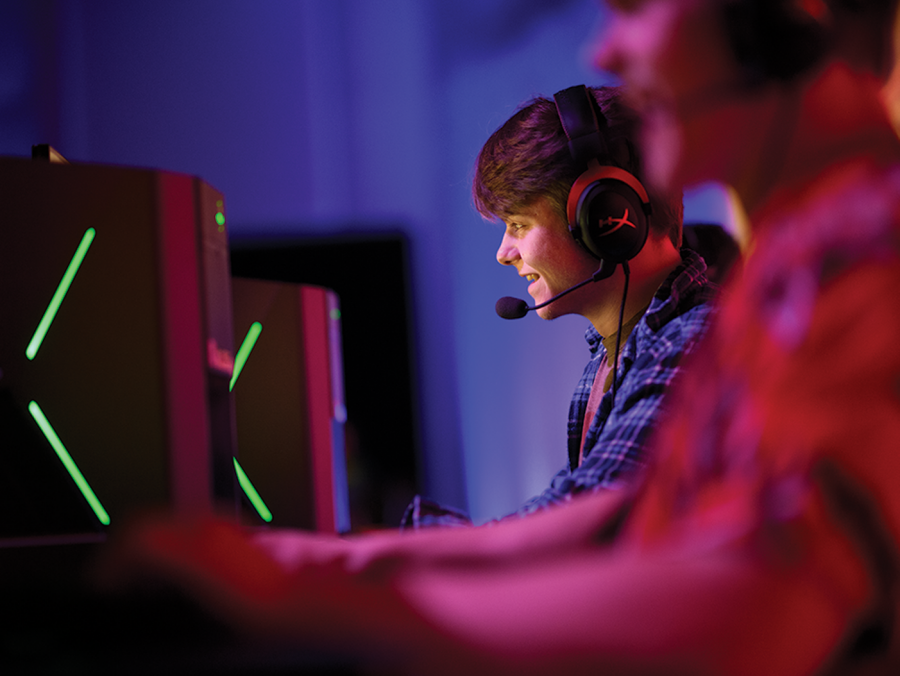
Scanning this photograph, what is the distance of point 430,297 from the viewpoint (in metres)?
2.71

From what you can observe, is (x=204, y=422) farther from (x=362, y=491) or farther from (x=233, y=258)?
(x=233, y=258)

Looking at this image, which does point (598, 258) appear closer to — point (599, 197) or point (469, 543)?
point (599, 197)

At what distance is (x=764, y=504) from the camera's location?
1.00 feet

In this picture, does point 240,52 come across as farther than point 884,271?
Yes

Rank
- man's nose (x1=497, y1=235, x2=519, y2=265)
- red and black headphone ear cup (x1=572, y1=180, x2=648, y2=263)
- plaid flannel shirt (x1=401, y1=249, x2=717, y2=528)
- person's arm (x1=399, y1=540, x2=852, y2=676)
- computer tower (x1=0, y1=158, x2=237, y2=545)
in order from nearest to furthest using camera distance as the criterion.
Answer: person's arm (x1=399, y1=540, x2=852, y2=676), computer tower (x1=0, y1=158, x2=237, y2=545), plaid flannel shirt (x1=401, y1=249, x2=717, y2=528), red and black headphone ear cup (x1=572, y1=180, x2=648, y2=263), man's nose (x1=497, y1=235, x2=519, y2=265)

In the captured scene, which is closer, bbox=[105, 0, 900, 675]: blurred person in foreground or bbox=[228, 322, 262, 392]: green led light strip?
bbox=[105, 0, 900, 675]: blurred person in foreground

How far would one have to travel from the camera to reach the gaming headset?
1.11m

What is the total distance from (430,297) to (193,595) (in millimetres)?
2362

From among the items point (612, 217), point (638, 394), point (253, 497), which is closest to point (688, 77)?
point (638, 394)

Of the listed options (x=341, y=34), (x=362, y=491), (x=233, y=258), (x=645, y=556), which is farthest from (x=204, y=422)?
(x=341, y=34)

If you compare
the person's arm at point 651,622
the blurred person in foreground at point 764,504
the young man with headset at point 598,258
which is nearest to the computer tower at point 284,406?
the young man with headset at point 598,258

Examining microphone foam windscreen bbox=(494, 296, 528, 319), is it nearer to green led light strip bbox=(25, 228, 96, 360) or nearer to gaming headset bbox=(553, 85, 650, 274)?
gaming headset bbox=(553, 85, 650, 274)

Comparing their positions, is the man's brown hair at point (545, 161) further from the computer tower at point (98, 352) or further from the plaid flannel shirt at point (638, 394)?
the computer tower at point (98, 352)

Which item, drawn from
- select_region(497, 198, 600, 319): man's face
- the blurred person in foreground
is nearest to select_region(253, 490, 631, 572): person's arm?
the blurred person in foreground
